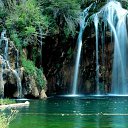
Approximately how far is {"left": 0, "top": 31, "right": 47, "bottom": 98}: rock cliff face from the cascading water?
7.24m

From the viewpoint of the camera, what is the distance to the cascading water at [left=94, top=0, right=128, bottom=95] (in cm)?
4316

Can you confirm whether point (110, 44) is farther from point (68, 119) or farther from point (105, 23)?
point (68, 119)

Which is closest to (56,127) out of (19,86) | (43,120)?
(43,120)

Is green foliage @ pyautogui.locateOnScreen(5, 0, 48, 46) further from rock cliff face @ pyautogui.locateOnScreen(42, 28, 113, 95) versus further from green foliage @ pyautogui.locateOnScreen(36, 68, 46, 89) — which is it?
rock cliff face @ pyautogui.locateOnScreen(42, 28, 113, 95)

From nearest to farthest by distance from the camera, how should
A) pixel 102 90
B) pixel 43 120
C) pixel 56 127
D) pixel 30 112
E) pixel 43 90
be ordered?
pixel 56 127 → pixel 43 120 → pixel 30 112 → pixel 43 90 → pixel 102 90

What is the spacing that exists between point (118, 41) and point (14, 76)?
37.2 feet

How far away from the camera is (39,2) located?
145 ft

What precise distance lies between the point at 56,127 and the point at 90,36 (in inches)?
1104

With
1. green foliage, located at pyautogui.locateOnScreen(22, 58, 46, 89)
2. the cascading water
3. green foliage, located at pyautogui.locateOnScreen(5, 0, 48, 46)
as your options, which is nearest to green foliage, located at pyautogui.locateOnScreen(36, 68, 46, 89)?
green foliage, located at pyautogui.locateOnScreen(22, 58, 46, 89)

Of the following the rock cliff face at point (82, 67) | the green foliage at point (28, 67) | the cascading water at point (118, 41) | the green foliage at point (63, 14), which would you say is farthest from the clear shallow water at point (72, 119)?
the green foliage at point (63, 14)

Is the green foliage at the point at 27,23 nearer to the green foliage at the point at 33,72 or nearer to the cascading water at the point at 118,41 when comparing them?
the green foliage at the point at 33,72

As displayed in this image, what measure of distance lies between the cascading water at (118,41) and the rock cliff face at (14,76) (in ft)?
23.8

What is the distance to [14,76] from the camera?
36625 millimetres

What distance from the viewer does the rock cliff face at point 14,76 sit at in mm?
36688
